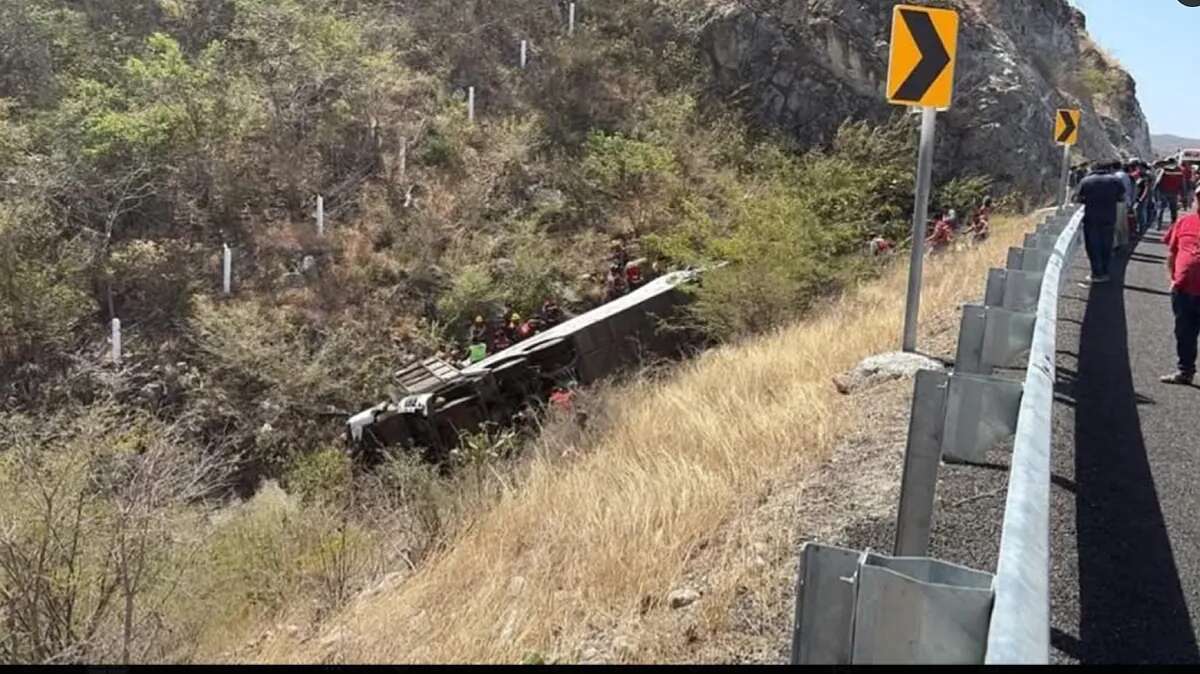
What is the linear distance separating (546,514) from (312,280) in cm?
1430

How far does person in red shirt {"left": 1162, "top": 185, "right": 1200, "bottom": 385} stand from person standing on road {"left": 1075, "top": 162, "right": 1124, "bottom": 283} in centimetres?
537

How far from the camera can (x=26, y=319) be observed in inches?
648

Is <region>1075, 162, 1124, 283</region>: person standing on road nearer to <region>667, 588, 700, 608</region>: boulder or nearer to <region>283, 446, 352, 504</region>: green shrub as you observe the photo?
<region>283, 446, 352, 504</region>: green shrub

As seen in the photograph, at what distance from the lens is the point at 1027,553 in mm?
2139

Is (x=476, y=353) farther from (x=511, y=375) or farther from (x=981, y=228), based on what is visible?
(x=981, y=228)

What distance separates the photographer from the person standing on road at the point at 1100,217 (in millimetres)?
12523

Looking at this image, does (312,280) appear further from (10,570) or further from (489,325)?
(10,570)

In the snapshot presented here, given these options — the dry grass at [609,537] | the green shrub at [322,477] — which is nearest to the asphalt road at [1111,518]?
the dry grass at [609,537]

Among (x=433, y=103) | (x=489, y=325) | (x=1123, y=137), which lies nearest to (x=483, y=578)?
(x=489, y=325)

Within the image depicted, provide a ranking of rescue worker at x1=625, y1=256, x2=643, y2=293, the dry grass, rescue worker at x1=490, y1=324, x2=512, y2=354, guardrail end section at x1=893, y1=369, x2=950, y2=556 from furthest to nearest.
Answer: rescue worker at x1=625, y1=256, x2=643, y2=293 < rescue worker at x1=490, y1=324, x2=512, y2=354 < the dry grass < guardrail end section at x1=893, y1=369, x2=950, y2=556

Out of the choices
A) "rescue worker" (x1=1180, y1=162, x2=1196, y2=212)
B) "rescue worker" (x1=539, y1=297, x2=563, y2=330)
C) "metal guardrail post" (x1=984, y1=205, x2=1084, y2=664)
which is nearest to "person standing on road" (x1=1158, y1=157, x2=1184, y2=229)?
"rescue worker" (x1=1180, y1=162, x2=1196, y2=212)

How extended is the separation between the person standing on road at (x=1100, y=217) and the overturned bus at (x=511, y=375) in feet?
18.9

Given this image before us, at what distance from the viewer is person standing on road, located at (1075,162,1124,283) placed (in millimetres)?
12523

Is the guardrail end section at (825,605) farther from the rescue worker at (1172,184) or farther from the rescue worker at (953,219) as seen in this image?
the rescue worker at (1172,184)
